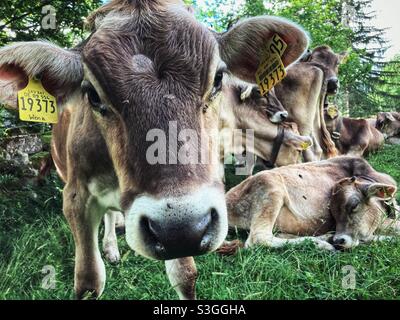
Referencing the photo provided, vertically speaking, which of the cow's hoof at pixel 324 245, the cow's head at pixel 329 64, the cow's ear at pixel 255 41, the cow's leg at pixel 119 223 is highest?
the cow's ear at pixel 255 41

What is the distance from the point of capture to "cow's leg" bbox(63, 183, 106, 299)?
2180mm

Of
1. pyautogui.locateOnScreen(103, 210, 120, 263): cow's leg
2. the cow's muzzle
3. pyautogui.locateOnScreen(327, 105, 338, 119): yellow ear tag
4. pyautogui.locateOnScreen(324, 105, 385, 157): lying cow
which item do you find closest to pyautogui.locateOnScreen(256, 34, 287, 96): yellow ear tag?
the cow's muzzle

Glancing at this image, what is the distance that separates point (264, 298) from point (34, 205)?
1913mm

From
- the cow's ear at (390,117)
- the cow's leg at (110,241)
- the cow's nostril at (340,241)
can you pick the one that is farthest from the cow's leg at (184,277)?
the cow's ear at (390,117)

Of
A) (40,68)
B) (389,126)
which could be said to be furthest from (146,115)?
(389,126)

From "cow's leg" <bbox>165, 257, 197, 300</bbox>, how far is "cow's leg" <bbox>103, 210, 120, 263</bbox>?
2.13 ft

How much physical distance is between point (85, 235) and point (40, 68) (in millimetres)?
845

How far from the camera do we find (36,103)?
2.10m

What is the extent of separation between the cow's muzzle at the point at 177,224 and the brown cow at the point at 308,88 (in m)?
3.57

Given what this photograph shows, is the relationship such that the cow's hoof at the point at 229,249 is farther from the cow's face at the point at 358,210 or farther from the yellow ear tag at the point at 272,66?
the yellow ear tag at the point at 272,66

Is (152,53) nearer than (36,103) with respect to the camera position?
Yes

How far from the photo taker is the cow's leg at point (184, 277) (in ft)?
7.31

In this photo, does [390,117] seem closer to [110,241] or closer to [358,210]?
[358,210]

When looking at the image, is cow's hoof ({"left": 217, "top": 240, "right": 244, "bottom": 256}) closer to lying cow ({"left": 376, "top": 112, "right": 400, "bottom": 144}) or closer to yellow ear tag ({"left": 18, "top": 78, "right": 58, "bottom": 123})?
yellow ear tag ({"left": 18, "top": 78, "right": 58, "bottom": 123})
